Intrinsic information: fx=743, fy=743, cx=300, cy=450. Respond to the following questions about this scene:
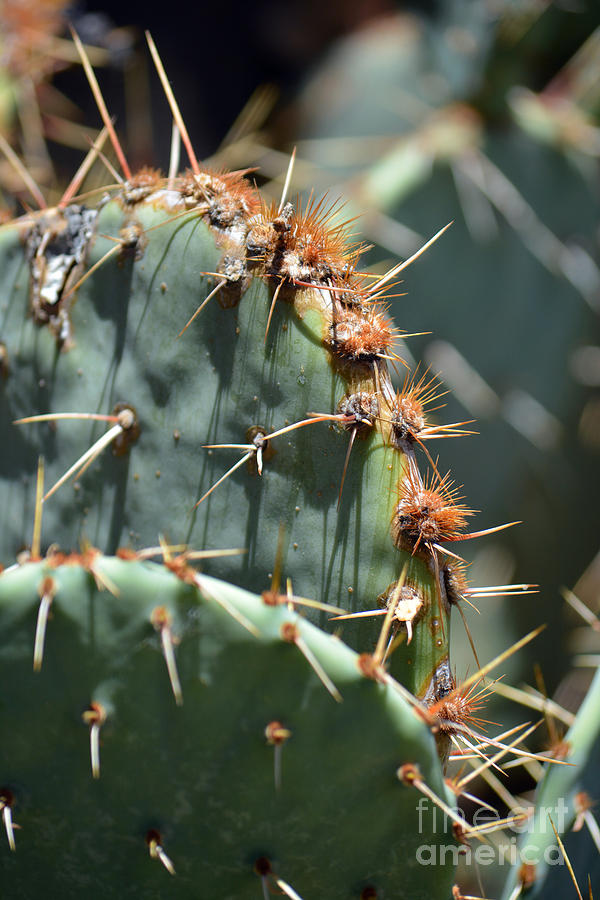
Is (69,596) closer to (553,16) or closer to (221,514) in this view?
(221,514)

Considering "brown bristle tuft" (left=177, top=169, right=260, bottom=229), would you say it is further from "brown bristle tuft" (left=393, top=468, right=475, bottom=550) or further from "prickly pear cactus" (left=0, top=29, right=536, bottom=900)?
"brown bristle tuft" (left=393, top=468, right=475, bottom=550)

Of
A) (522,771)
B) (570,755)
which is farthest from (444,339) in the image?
(522,771)

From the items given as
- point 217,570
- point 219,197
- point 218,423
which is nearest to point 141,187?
point 219,197

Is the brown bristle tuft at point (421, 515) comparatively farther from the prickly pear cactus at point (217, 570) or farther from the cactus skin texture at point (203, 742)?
the cactus skin texture at point (203, 742)

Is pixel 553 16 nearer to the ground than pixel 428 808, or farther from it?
farther from it

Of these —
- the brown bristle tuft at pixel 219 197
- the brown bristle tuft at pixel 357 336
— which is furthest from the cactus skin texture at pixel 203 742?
the brown bristle tuft at pixel 219 197

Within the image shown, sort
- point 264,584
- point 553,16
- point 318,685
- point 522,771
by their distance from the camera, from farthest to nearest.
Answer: point 522,771 → point 553,16 → point 264,584 → point 318,685

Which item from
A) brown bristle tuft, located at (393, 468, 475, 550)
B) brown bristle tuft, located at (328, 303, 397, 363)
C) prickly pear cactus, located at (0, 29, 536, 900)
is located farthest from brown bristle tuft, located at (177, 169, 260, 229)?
brown bristle tuft, located at (393, 468, 475, 550)
